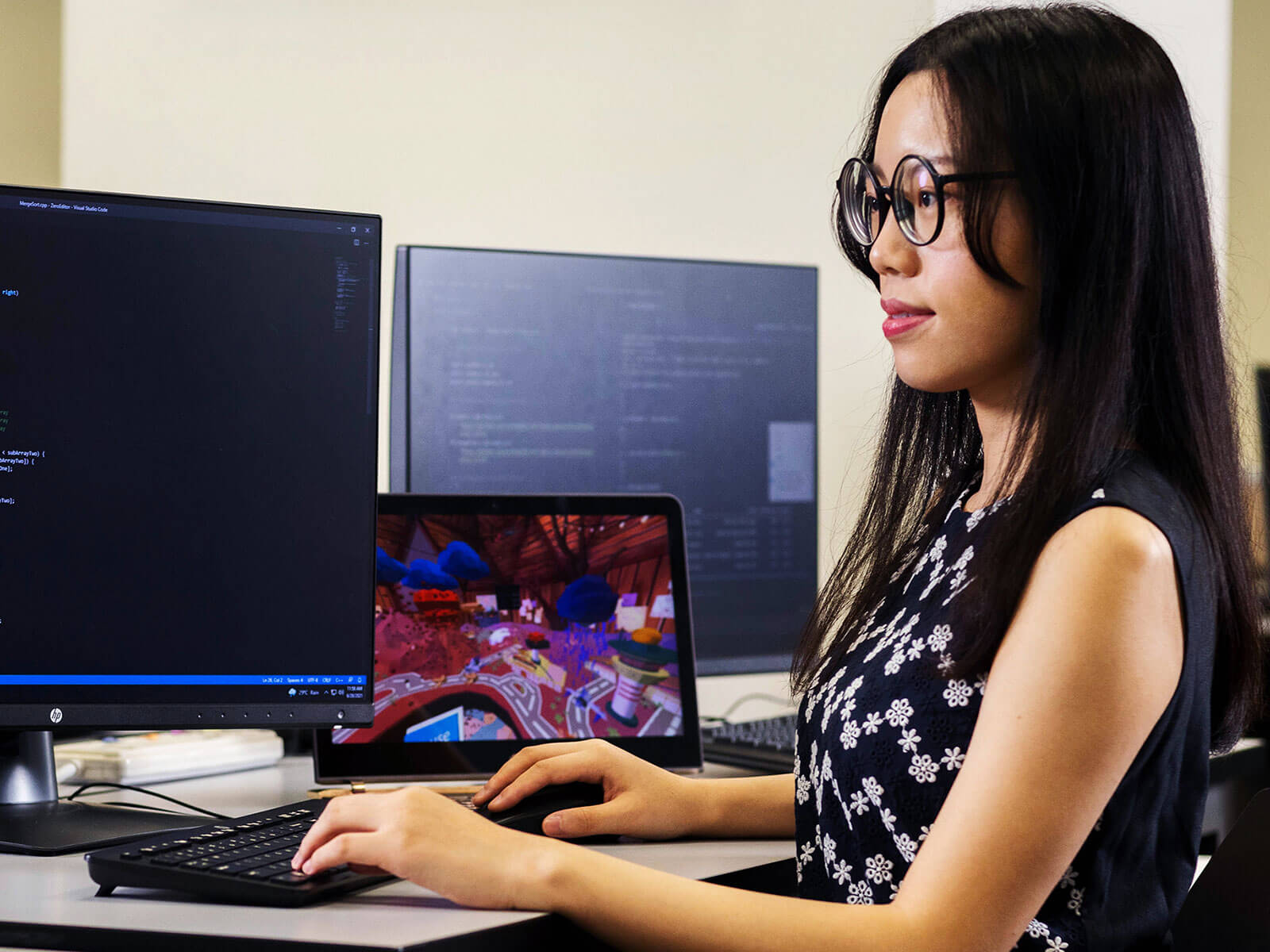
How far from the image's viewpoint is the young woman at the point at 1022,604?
2.42 ft

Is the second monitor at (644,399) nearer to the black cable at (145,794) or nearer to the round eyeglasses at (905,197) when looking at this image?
the black cable at (145,794)

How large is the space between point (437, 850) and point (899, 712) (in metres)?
0.32

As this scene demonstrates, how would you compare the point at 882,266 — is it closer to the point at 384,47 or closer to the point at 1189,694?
the point at 1189,694

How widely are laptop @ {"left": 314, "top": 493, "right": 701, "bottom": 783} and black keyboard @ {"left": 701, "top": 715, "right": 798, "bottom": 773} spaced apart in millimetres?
107

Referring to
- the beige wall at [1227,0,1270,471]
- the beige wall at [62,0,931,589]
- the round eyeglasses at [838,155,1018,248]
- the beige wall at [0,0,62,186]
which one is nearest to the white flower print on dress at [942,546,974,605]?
the round eyeglasses at [838,155,1018,248]

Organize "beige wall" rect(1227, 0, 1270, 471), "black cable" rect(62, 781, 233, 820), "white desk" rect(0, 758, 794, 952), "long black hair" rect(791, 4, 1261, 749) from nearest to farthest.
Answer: "white desk" rect(0, 758, 794, 952) < "long black hair" rect(791, 4, 1261, 749) < "black cable" rect(62, 781, 233, 820) < "beige wall" rect(1227, 0, 1270, 471)

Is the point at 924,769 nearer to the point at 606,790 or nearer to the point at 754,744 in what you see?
the point at 606,790

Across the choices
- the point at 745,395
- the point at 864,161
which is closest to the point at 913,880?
the point at 864,161

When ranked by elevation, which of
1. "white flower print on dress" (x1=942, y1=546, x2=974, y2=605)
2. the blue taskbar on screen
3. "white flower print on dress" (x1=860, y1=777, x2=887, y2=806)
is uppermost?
"white flower print on dress" (x1=942, y1=546, x2=974, y2=605)

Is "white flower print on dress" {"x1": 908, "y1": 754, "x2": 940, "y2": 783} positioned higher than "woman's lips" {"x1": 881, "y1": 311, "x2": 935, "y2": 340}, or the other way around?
"woman's lips" {"x1": 881, "y1": 311, "x2": 935, "y2": 340}

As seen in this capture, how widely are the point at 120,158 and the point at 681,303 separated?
1.13 meters

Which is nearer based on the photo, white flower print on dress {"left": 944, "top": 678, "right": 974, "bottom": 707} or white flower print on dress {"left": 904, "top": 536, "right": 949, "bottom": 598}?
white flower print on dress {"left": 944, "top": 678, "right": 974, "bottom": 707}

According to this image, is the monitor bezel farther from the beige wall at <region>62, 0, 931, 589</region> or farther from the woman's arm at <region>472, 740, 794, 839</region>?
the beige wall at <region>62, 0, 931, 589</region>

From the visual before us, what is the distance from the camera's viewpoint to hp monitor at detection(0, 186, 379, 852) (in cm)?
100
